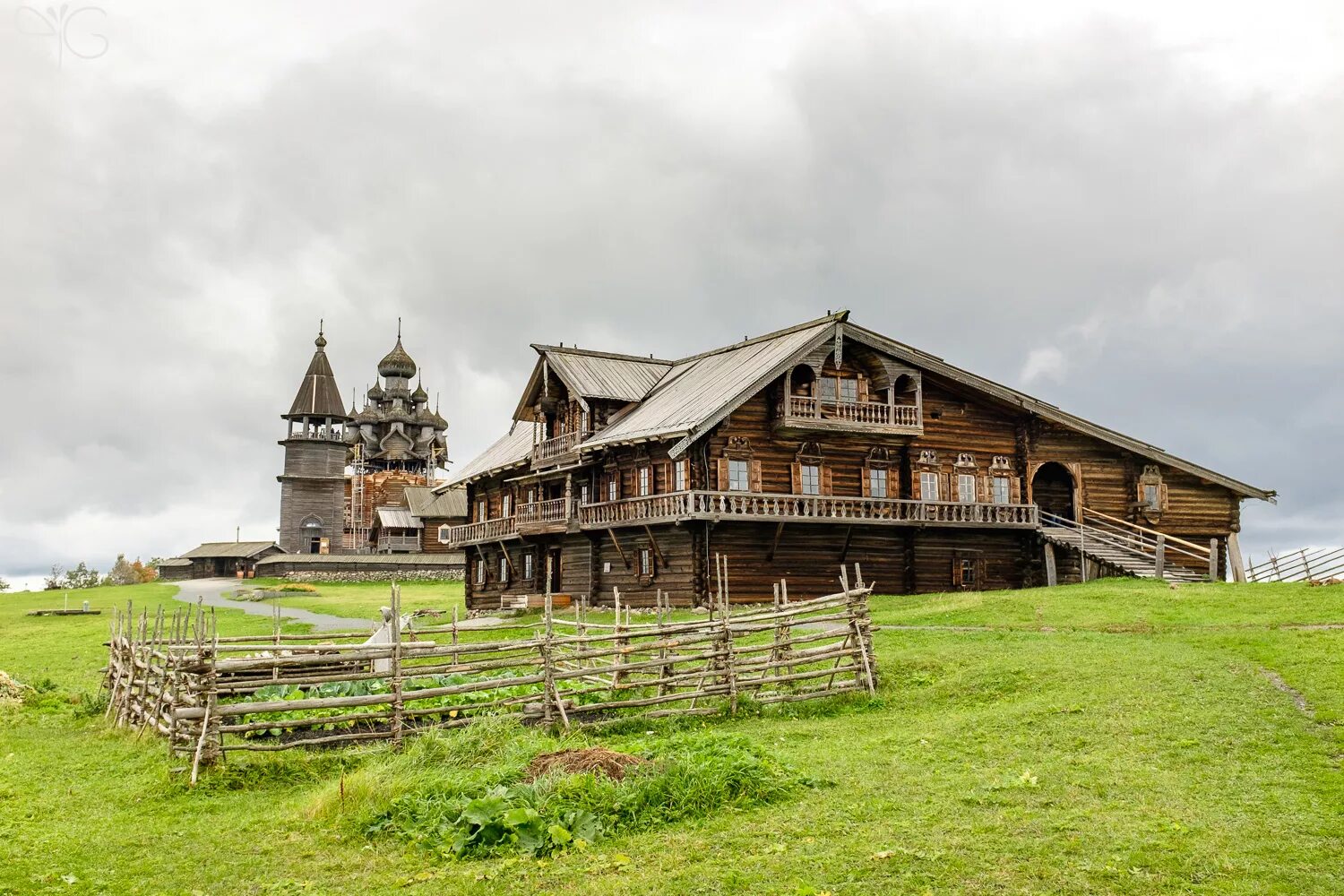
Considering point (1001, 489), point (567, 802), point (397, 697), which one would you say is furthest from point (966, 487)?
point (567, 802)

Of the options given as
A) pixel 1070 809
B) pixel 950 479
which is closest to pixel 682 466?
pixel 950 479

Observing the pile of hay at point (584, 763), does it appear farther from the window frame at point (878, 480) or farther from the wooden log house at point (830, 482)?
the window frame at point (878, 480)

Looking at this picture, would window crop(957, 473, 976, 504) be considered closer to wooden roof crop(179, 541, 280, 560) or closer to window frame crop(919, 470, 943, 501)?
window frame crop(919, 470, 943, 501)

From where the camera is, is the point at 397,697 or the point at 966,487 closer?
the point at 397,697

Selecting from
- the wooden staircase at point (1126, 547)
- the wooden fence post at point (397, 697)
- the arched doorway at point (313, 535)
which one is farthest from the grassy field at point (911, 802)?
the arched doorway at point (313, 535)

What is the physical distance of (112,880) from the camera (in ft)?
37.2

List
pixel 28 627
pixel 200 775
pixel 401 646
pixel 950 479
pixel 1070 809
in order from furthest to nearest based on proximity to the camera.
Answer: pixel 28 627 < pixel 950 479 < pixel 401 646 < pixel 200 775 < pixel 1070 809

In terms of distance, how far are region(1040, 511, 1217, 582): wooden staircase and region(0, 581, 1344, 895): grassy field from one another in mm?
14833

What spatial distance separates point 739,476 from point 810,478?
2.73m

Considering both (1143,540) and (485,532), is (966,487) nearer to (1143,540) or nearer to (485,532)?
(1143,540)

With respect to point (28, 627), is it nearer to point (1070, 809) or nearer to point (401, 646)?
point (401, 646)

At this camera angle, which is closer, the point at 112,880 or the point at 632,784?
the point at 112,880

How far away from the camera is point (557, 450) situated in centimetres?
4388

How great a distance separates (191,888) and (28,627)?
1760 inches
